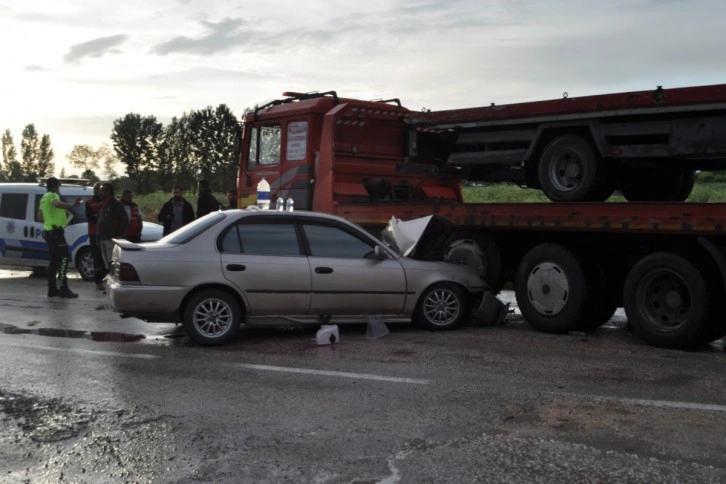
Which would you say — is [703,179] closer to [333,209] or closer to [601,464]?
[333,209]

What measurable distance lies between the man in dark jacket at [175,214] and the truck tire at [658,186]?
22.8 feet

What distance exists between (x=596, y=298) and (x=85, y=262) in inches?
391

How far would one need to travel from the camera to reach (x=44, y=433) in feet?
16.6

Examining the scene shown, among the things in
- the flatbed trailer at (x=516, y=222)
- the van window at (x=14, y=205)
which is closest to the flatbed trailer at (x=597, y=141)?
the flatbed trailer at (x=516, y=222)

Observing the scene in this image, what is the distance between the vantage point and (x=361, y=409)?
5629mm

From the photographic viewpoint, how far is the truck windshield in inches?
467

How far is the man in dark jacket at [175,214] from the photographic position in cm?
1353

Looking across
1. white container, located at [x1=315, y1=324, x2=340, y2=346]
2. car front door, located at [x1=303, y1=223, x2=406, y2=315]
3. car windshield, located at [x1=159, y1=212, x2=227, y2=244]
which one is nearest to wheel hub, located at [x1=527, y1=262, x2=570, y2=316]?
car front door, located at [x1=303, y1=223, x2=406, y2=315]

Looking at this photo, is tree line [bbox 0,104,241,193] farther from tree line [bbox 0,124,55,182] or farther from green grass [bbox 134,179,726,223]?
green grass [bbox 134,179,726,223]

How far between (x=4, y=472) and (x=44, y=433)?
2.25 ft

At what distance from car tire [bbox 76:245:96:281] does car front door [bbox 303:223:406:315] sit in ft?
26.2

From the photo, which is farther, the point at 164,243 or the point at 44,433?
the point at 164,243

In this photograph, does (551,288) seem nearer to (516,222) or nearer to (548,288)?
(548,288)

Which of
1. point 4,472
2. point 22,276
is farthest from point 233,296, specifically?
point 22,276
